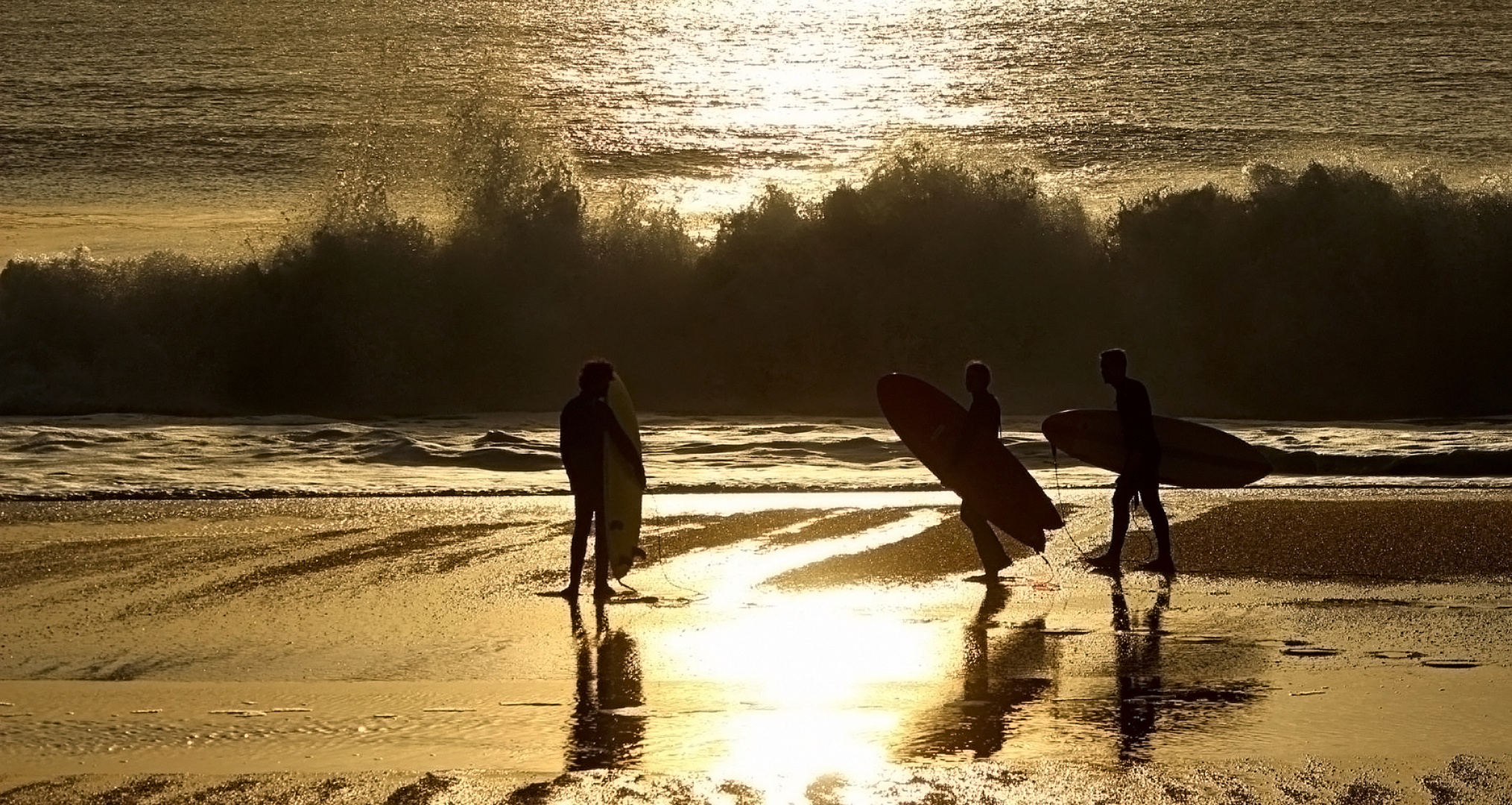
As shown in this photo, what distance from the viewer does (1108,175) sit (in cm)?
3425

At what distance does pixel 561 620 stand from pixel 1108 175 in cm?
2767

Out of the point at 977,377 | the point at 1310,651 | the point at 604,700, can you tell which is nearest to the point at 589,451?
the point at 977,377

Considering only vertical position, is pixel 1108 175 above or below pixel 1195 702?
above

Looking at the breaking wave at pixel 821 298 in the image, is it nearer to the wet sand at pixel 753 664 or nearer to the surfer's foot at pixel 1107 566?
the wet sand at pixel 753 664

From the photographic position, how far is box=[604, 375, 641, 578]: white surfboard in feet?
29.8

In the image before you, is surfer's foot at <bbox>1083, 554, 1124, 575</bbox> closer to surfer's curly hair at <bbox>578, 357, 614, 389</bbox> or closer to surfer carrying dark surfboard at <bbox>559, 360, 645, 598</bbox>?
surfer carrying dark surfboard at <bbox>559, 360, 645, 598</bbox>

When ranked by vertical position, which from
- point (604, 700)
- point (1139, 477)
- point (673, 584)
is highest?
point (1139, 477)

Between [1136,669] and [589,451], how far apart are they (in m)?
3.15

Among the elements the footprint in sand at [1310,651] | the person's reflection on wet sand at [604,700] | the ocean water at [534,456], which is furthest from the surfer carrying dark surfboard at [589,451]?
the ocean water at [534,456]

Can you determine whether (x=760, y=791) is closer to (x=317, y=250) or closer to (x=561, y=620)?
(x=561, y=620)

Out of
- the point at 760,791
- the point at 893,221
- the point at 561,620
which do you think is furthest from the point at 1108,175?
the point at 760,791

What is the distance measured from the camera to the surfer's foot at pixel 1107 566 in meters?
9.46

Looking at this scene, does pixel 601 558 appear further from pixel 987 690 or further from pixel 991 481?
pixel 987 690

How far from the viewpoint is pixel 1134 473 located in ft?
31.3
